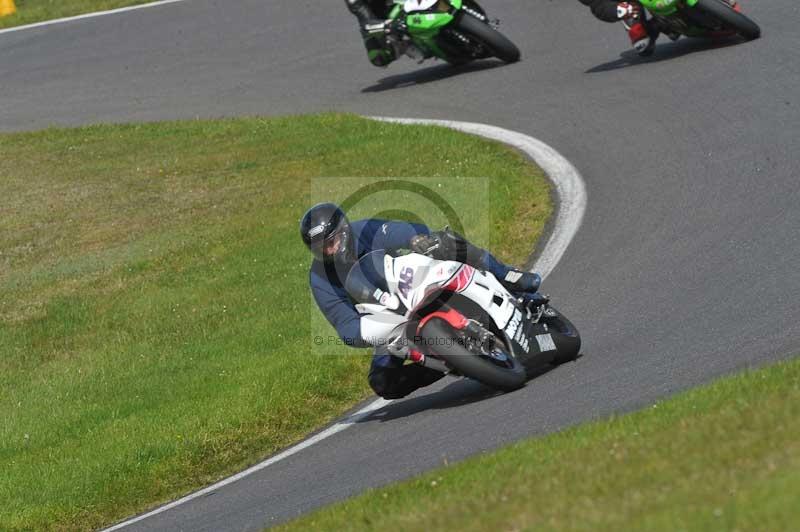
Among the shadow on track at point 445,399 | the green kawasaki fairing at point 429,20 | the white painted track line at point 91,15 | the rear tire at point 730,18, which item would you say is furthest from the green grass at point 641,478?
the white painted track line at point 91,15

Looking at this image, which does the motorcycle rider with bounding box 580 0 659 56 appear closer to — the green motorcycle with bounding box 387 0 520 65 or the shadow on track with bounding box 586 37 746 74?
the shadow on track with bounding box 586 37 746 74

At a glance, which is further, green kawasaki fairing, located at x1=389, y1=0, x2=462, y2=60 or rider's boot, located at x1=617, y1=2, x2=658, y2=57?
green kawasaki fairing, located at x1=389, y1=0, x2=462, y2=60

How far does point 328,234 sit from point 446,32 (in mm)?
9846

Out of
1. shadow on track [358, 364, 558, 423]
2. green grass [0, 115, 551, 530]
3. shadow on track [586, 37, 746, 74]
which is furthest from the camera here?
shadow on track [586, 37, 746, 74]

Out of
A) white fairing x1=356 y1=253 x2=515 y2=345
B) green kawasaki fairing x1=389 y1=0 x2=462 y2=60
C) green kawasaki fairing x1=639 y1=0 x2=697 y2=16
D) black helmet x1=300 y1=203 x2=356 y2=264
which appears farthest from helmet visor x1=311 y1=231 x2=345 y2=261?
green kawasaki fairing x1=389 y1=0 x2=462 y2=60

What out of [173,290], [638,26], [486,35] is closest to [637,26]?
[638,26]

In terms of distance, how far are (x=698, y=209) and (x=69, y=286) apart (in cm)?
642

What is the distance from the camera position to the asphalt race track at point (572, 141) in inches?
315

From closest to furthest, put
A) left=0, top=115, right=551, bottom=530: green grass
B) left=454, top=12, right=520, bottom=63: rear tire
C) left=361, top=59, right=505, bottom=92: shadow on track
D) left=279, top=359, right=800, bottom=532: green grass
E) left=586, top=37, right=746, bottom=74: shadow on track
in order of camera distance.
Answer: left=279, top=359, right=800, bottom=532: green grass
left=0, top=115, right=551, bottom=530: green grass
left=586, top=37, right=746, bottom=74: shadow on track
left=454, top=12, right=520, bottom=63: rear tire
left=361, top=59, right=505, bottom=92: shadow on track

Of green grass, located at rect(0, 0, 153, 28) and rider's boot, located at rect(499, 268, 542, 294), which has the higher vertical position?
rider's boot, located at rect(499, 268, 542, 294)

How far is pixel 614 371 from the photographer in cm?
824

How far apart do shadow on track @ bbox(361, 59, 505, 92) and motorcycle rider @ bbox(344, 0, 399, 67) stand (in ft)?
1.86

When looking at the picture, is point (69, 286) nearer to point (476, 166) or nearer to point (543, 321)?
point (476, 166)

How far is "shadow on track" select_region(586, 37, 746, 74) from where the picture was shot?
16203 millimetres
